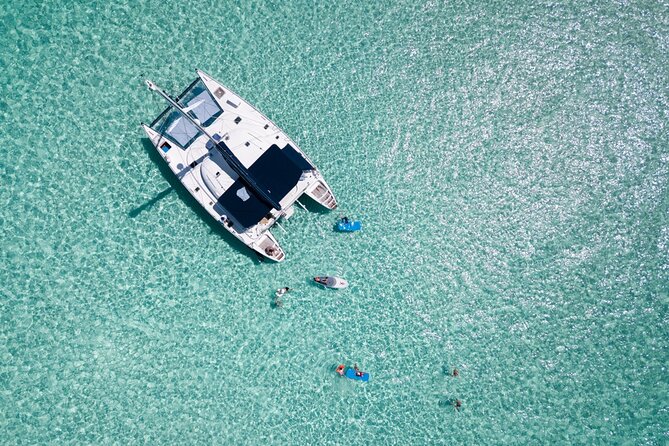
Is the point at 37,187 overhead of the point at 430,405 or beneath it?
beneath

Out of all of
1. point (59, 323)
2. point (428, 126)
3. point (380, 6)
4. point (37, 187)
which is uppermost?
point (380, 6)

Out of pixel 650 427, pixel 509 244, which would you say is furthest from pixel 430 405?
pixel 650 427

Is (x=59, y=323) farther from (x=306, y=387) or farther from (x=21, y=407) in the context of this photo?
(x=306, y=387)

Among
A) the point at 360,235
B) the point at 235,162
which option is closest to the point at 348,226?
the point at 360,235

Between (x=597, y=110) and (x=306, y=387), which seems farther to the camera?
(x=597, y=110)

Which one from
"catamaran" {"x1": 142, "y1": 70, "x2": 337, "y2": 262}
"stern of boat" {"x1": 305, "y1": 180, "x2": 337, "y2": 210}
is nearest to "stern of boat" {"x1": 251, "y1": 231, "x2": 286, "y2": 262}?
"catamaran" {"x1": 142, "y1": 70, "x2": 337, "y2": 262}

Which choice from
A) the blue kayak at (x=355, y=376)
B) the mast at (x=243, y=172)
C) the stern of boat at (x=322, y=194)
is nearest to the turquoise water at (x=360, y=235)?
the blue kayak at (x=355, y=376)

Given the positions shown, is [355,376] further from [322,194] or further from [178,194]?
[178,194]
